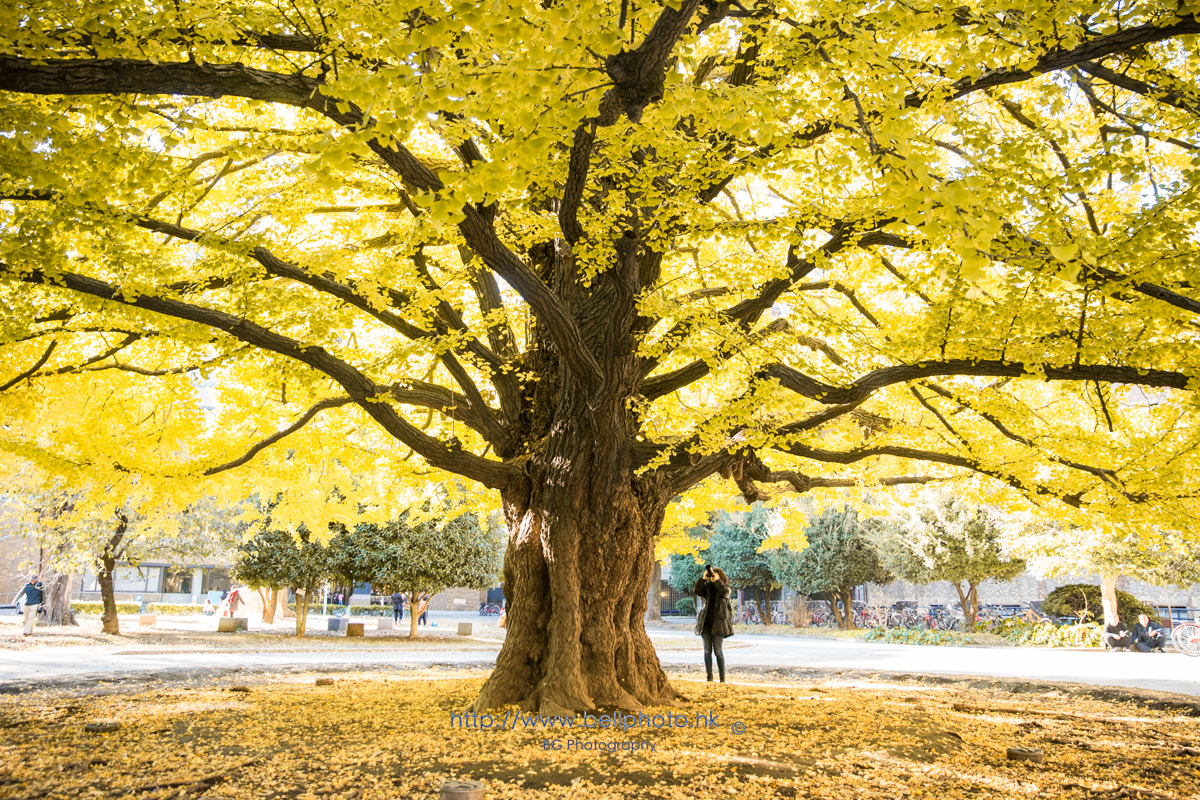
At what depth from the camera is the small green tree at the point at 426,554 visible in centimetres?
1923

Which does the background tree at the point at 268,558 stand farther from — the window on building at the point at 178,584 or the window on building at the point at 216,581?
the window on building at the point at 216,581

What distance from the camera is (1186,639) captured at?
17.5m

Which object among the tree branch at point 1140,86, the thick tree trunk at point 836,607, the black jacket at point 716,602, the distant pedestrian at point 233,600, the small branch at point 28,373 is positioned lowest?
the thick tree trunk at point 836,607

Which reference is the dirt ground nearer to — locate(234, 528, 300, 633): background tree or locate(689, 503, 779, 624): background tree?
locate(234, 528, 300, 633): background tree

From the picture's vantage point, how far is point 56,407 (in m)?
A: 10.5

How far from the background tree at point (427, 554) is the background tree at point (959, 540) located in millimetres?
13216

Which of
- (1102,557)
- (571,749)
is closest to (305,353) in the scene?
(571,749)

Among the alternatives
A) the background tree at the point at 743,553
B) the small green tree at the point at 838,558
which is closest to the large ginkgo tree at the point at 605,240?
the small green tree at the point at 838,558

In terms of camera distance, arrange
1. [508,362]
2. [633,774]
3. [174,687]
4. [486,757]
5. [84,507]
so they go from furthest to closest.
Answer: [84,507] → [174,687] → [508,362] → [486,757] → [633,774]

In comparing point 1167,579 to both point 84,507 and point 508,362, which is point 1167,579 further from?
point 84,507

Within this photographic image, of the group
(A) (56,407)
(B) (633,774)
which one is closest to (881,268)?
(B) (633,774)

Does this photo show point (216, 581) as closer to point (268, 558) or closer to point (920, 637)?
point (268, 558)

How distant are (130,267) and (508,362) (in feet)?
12.7

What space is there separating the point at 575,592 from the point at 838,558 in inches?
898
